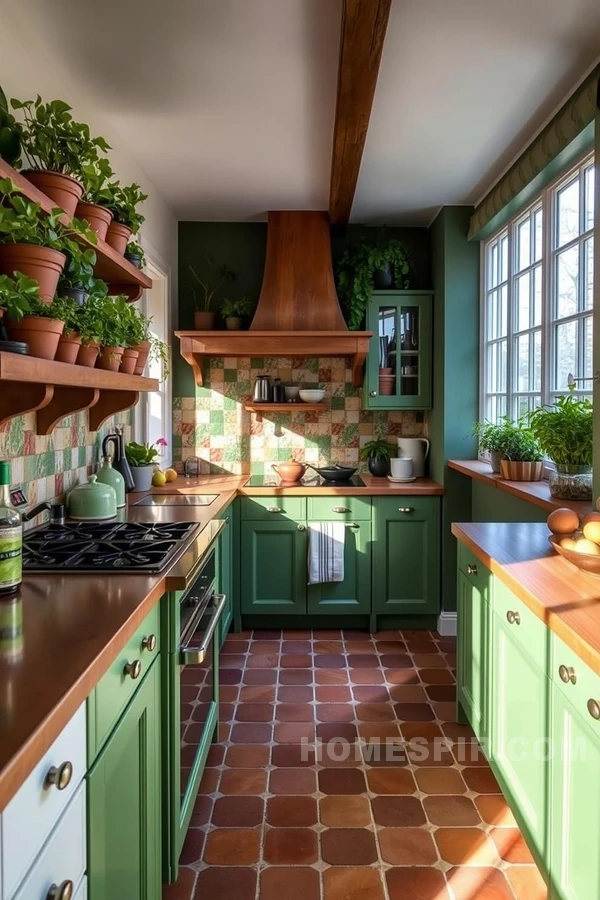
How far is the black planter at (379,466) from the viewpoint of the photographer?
395cm

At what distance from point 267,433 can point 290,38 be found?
242 cm

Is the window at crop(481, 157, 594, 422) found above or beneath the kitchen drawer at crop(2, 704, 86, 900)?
above

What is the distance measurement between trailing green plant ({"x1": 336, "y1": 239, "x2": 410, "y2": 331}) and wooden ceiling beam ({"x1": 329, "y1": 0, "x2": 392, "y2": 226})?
70 cm

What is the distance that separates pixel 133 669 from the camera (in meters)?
1.30

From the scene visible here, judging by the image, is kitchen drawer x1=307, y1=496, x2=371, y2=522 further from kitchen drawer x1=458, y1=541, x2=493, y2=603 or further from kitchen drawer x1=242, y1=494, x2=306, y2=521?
kitchen drawer x1=458, y1=541, x2=493, y2=603

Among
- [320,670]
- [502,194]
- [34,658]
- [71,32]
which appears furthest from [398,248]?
[34,658]

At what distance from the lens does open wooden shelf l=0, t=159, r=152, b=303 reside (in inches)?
55.8

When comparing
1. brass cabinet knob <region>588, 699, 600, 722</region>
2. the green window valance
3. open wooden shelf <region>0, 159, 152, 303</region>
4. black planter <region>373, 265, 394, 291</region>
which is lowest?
brass cabinet knob <region>588, 699, 600, 722</region>

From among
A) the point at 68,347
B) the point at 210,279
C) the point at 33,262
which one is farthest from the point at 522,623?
the point at 210,279

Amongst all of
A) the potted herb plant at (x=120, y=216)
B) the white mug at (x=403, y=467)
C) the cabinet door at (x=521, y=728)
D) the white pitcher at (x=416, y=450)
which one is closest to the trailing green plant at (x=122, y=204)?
the potted herb plant at (x=120, y=216)

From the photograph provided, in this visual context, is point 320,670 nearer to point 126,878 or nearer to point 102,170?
point 126,878

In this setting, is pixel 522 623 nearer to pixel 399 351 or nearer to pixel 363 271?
pixel 399 351

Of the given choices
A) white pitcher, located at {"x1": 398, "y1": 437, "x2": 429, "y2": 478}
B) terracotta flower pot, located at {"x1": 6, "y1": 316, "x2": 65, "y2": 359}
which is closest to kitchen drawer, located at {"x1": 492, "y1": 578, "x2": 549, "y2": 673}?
terracotta flower pot, located at {"x1": 6, "y1": 316, "x2": 65, "y2": 359}

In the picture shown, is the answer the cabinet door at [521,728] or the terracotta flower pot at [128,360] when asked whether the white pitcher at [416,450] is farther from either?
the terracotta flower pot at [128,360]
